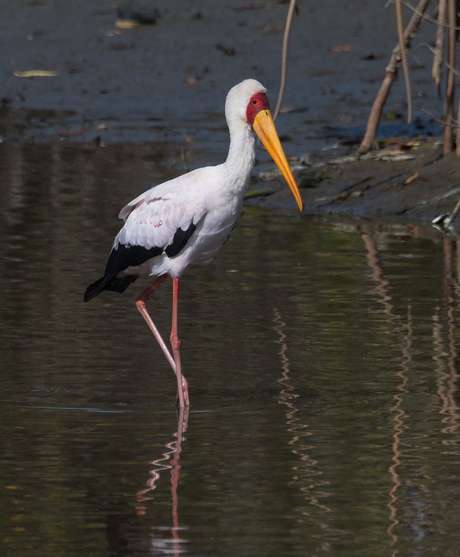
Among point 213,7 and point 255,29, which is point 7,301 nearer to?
point 255,29

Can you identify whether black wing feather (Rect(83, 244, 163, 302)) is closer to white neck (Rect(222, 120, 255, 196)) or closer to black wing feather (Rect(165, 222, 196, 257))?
black wing feather (Rect(165, 222, 196, 257))

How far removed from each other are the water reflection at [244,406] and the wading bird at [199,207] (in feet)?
1.55

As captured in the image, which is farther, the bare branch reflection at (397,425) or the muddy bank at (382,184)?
the muddy bank at (382,184)

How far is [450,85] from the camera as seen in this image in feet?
34.7

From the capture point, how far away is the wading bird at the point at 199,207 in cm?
561

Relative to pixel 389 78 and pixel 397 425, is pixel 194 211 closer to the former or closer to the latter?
pixel 397 425

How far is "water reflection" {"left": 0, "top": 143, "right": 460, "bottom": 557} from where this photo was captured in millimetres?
3980

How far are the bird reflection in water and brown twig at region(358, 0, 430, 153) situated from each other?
6.08 m

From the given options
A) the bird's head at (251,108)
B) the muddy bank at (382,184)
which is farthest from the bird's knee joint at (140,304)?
the muddy bank at (382,184)

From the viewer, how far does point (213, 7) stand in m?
20.1

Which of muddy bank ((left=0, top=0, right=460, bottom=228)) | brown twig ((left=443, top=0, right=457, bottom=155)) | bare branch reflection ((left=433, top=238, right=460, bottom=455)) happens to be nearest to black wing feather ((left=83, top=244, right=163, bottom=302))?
bare branch reflection ((left=433, top=238, right=460, bottom=455))

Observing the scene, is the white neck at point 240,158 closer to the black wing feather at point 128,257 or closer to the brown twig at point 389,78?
the black wing feather at point 128,257

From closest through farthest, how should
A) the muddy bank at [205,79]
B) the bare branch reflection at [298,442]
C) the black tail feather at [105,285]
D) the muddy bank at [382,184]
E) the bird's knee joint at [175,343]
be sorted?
the bare branch reflection at [298,442], the bird's knee joint at [175,343], the black tail feather at [105,285], the muddy bank at [382,184], the muddy bank at [205,79]

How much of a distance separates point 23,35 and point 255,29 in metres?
3.98
